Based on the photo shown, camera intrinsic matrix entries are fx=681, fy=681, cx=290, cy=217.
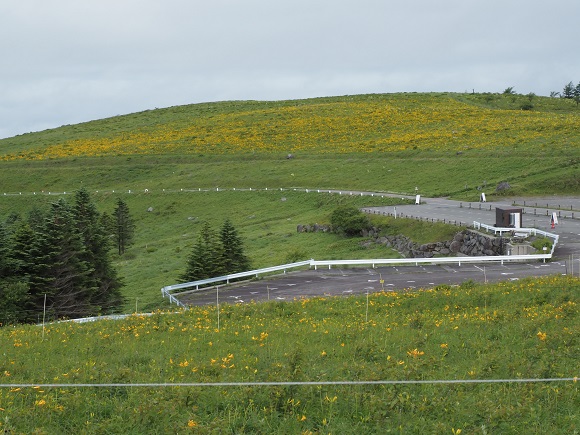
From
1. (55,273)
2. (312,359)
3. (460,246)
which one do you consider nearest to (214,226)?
(460,246)

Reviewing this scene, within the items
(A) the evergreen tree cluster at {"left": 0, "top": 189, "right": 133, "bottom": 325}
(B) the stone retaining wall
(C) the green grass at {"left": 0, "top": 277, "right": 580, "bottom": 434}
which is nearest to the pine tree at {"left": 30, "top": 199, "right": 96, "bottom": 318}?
(A) the evergreen tree cluster at {"left": 0, "top": 189, "right": 133, "bottom": 325}

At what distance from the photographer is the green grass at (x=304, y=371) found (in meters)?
7.55

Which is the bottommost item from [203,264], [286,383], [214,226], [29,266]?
[214,226]

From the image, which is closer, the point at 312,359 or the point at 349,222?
the point at 312,359

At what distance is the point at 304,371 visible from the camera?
364 inches

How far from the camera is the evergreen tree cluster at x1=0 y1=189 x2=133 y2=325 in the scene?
985 inches

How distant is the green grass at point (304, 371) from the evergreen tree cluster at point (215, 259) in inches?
659

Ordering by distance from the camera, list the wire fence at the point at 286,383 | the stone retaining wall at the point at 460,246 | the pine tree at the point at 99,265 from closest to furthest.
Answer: the wire fence at the point at 286,383 → the pine tree at the point at 99,265 → the stone retaining wall at the point at 460,246

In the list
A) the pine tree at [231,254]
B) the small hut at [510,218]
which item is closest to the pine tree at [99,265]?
the pine tree at [231,254]

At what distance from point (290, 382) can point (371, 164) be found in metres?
70.9

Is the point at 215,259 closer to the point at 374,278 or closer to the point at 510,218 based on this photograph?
the point at 374,278

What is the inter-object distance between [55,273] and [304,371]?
69.8 feet

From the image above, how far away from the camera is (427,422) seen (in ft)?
24.7

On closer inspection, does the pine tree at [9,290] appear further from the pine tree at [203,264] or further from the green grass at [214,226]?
the pine tree at [203,264]
